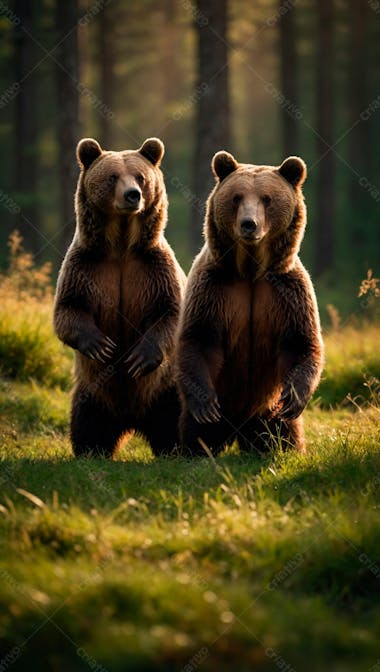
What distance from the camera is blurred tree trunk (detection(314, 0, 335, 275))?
64.7 ft

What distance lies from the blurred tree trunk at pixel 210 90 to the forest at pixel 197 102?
2cm

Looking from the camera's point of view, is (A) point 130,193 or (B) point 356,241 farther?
(B) point 356,241

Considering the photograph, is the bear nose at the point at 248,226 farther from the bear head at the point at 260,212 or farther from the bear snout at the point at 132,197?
the bear snout at the point at 132,197

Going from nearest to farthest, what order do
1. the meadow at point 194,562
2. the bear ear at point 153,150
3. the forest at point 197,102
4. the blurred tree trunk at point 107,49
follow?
the meadow at point 194,562, the bear ear at point 153,150, the forest at point 197,102, the blurred tree trunk at point 107,49


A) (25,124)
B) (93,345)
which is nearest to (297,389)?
(93,345)

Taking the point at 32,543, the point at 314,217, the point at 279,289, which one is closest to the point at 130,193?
the point at 279,289

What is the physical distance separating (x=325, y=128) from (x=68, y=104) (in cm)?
834

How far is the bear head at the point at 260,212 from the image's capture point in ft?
17.3

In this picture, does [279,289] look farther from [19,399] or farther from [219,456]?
[19,399]

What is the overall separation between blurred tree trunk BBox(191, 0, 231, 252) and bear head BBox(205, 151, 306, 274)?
6.74 metres

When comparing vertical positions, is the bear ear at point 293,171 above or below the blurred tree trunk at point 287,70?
below

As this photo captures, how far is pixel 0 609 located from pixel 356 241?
23.8 m

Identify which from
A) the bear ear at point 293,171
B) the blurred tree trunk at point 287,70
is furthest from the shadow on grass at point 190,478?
the blurred tree trunk at point 287,70

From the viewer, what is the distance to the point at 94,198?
5.76m
